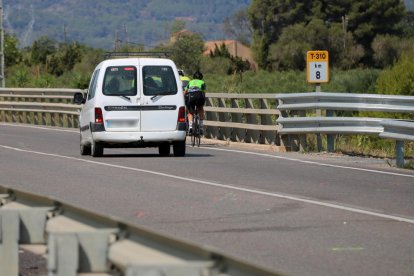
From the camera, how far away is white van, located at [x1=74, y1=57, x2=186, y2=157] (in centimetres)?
2186

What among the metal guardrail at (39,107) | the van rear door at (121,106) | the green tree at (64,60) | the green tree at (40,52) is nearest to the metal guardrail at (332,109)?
the van rear door at (121,106)

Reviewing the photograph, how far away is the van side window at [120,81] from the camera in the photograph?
866 inches

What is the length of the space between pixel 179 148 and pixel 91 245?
16756 mm

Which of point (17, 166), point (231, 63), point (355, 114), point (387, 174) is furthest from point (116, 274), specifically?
point (231, 63)

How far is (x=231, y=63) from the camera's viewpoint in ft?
363

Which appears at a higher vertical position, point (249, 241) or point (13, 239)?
point (13, 239)

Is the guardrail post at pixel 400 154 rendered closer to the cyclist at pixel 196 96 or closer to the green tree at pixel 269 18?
the cyclist at pixel 196 96

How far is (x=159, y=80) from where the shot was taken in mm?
22109

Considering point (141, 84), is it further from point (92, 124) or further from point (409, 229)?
point (409, 229)

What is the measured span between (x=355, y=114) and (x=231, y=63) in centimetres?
7893

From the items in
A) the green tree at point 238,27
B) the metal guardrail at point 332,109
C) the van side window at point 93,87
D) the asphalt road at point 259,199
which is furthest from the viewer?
the green tree at point 238,27

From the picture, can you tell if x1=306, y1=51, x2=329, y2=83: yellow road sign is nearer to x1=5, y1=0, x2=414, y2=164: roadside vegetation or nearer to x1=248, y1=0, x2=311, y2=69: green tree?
x1=5, y1=0, x2=414, y2=164: roadside vegetation

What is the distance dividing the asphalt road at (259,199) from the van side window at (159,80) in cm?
120

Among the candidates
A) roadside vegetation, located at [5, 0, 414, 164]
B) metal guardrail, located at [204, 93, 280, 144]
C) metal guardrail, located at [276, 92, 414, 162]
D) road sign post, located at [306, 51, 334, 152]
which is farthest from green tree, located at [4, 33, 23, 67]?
Answer: metal guardrail, located at [276, 92, 414, 162]
